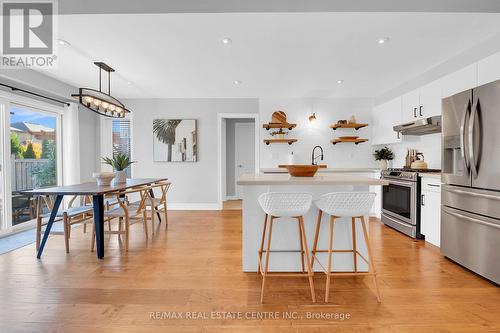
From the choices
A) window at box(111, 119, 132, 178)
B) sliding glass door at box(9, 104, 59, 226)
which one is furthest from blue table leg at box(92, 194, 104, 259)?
window at box(111, 119, 132, 178)

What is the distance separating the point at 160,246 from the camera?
325 cm

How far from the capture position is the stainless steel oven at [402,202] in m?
3.49

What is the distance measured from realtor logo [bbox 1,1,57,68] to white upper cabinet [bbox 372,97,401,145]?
15.7 ft

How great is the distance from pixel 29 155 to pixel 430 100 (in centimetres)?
630

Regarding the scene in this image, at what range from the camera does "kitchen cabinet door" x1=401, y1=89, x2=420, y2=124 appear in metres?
3.81

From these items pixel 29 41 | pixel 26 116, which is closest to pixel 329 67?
pixel 29 41

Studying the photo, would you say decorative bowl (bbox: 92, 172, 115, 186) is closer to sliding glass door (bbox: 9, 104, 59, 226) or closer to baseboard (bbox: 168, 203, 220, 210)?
sliding glass door (bbox: 9, 104, 59, 226)

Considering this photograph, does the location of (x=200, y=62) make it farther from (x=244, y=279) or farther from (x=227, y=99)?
(x=244, y=279)

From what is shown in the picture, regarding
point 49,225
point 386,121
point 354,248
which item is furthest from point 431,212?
point 49,225

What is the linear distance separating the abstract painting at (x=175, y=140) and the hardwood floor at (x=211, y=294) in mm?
2735

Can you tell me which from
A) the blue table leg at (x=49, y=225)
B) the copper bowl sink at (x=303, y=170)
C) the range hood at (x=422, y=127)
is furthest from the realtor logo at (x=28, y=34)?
the range hood at (x=422, y=127)

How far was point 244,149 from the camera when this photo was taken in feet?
23.3

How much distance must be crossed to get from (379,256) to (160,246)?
2678 mm

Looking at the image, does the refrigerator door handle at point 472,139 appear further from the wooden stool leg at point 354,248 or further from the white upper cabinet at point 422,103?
the wooden stool leg at point 354,248
